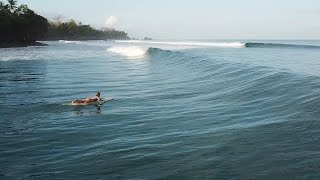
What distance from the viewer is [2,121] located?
15.6m

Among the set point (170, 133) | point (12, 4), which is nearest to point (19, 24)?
point (12, 4)

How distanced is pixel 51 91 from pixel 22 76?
402 inches

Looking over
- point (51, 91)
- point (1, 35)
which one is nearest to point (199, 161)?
point (51, 91)

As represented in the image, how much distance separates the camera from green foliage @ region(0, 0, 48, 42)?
3686 inches

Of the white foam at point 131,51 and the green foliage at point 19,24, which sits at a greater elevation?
the green foliage at point 19,24

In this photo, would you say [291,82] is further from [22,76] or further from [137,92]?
[22,76]

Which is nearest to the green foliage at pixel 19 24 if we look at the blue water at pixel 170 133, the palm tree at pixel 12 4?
the palm tree at pixel 12 4

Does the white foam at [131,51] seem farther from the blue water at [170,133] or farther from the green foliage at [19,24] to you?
the blue water at [170,133]

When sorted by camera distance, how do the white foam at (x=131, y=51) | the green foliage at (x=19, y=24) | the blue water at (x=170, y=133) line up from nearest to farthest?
the blue water at (x=170, y=133) → the white foam at (x=131, y=51) → the green foliage at (x=19, y=24)

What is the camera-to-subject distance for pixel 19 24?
317 ft

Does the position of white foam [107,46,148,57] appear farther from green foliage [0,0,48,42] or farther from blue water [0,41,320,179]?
blue water [0,41,320,179]

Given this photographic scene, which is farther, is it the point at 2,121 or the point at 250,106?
the point at 250,106

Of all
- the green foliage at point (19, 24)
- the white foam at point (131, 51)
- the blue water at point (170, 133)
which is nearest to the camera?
the blue water at point (170, 133)

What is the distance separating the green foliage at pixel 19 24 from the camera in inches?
3686
